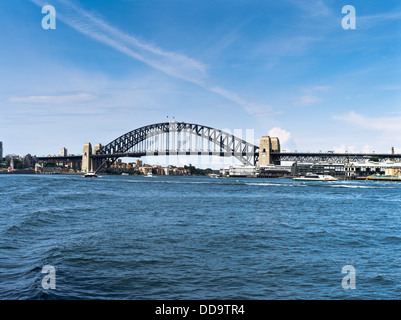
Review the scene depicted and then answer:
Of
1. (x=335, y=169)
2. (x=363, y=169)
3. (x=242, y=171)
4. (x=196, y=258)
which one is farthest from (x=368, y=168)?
(x=196, y=258)

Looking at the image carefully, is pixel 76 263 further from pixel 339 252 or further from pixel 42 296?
pixel 339 252

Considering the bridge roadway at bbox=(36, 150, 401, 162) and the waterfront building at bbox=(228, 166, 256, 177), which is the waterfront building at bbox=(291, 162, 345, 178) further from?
the waterfront building at bbox=(228, 166, 256, 177)

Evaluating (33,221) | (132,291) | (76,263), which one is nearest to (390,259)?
(132,291)

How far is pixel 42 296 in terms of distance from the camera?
7.89m

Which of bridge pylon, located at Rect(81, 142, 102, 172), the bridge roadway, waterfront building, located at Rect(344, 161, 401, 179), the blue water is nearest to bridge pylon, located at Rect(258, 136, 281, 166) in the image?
the bridge roadway

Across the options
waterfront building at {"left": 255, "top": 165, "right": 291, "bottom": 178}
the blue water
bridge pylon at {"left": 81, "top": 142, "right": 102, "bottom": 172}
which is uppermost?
bridge pylon at {"left": 81, "top": 142, "right": 102, "bottom": 172}

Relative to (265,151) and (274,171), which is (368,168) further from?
(265,151)

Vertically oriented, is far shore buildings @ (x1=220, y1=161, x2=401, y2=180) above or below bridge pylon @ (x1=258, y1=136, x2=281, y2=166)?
below

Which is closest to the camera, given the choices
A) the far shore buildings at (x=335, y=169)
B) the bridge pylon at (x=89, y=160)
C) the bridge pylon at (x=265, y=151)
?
the far shore buildings at (x=335, y=169)

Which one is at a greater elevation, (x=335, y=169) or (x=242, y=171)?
(x=335, y=169)

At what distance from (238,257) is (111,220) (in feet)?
34.7

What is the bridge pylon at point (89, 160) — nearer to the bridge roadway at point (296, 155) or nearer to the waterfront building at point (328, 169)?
the bridge roadway at point (296, 155)

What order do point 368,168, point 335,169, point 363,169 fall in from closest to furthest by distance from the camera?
point 368,168 < point 363,169 < point 335,169

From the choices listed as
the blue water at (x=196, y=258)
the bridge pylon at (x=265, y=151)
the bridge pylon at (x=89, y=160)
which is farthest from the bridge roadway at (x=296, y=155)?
the blue water at (x=196, y=258)
